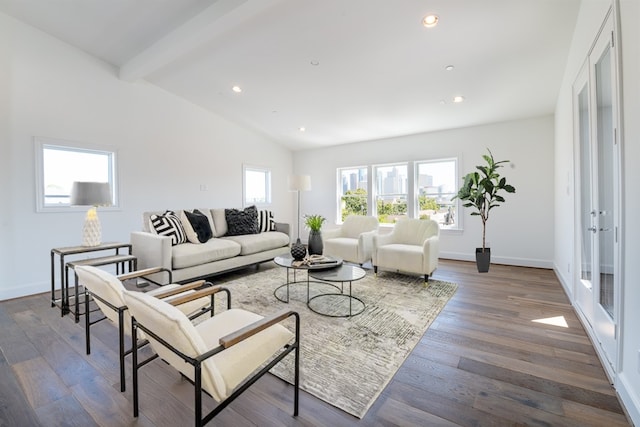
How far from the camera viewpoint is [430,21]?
2.68m

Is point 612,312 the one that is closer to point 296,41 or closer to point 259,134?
point 296,41

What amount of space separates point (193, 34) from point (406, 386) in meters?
3.79

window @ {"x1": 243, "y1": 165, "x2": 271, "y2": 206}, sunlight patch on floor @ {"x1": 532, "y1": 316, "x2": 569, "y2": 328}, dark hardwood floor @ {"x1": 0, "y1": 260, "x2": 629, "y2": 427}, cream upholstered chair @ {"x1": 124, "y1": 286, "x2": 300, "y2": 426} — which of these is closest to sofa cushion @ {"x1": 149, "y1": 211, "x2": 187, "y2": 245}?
dark hardwood floor @ {"x1": 0, "y1": 260, "x2": 629, "y2": 427}

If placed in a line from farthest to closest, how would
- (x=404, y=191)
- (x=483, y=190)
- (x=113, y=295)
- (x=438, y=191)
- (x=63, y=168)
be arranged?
(x=404, y=191)
(x=438, y=191)
(x=483, y=190)
(x=63, y=168)
(x=113, y=295)

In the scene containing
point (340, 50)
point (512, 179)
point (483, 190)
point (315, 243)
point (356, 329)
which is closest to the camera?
point (356, 329)

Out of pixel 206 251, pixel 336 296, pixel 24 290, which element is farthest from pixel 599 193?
pixel 24 290

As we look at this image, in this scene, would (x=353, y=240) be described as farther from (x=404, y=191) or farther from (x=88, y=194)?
(x=88, y=194)

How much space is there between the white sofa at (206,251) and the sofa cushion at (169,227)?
81 millimetres

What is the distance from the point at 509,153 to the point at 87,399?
5824mm

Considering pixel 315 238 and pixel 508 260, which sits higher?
pixel 315 238

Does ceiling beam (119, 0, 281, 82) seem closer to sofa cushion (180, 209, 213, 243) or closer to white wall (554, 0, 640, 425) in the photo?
sofa cushion (180, 209, 213, 243)

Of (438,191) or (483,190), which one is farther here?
(438,191)

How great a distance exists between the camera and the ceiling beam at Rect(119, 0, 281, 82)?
265cm

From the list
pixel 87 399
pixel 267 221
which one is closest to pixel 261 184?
pixel 267 221
